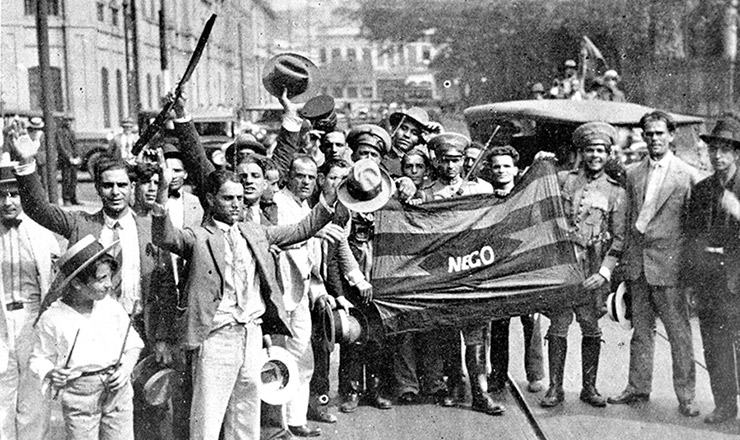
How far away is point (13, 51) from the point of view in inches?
991

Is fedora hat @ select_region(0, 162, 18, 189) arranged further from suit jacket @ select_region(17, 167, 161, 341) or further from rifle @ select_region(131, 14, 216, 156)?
rifle @ select_region(131, 14, 216, 156)

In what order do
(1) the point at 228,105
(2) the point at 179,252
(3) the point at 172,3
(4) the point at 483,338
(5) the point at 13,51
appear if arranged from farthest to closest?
(3) the point at 172,3
(5) the point at 13,51
(1) the point at 228,105
(4) the point at 483,338
(2) the point at 179,252

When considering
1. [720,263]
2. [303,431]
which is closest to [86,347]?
[303,431]

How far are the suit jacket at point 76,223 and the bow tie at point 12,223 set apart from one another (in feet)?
0.97

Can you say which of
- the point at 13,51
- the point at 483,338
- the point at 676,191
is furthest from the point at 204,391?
the point at 13,51

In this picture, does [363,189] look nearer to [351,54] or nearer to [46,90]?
[46,90]

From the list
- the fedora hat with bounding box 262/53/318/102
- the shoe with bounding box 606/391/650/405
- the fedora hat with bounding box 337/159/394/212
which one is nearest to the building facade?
the fedora hat with bounding box 262/53/318/102

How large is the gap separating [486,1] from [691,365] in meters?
12.9

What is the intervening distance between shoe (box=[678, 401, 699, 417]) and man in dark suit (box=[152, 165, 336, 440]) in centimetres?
284

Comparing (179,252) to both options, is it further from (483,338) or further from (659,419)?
(659,419)

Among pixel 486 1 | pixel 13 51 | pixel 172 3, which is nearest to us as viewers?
pixel 486 1

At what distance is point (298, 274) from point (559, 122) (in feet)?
20.8

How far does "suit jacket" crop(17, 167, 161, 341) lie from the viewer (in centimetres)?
470

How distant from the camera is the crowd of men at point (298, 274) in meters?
4.88
